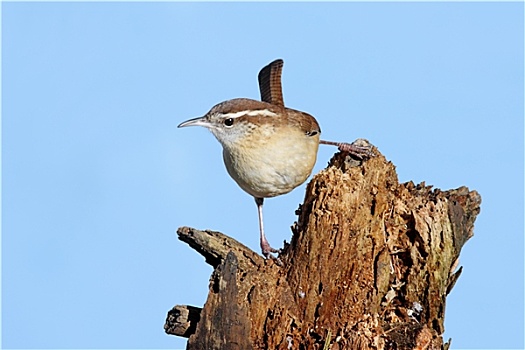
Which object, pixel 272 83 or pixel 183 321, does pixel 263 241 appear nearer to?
pixel 183 321

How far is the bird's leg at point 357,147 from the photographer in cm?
615

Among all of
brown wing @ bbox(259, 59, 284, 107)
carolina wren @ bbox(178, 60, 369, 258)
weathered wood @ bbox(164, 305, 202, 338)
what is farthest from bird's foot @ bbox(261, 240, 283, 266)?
brown wing @ bbox(259, 59, 284, 107)

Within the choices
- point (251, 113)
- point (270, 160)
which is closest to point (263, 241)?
point (270, 160)

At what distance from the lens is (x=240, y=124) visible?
236 inches

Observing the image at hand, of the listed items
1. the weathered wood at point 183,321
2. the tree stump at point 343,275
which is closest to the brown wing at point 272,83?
the tree stump at point 343,275

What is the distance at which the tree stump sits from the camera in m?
5.13

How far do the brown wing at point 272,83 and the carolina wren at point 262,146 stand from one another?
3.09ft

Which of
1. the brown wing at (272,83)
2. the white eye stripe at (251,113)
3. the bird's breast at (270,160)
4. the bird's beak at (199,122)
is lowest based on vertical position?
the bird's breast at (270,160)

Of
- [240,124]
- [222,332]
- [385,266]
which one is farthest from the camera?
[240,124]

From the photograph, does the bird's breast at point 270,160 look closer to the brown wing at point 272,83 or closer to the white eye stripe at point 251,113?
the white eye stripe at point 251,113

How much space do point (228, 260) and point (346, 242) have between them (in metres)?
0.83

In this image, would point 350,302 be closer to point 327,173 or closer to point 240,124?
point 327,173

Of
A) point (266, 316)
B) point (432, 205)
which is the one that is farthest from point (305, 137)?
point (266, 316)

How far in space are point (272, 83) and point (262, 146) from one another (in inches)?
56.8
